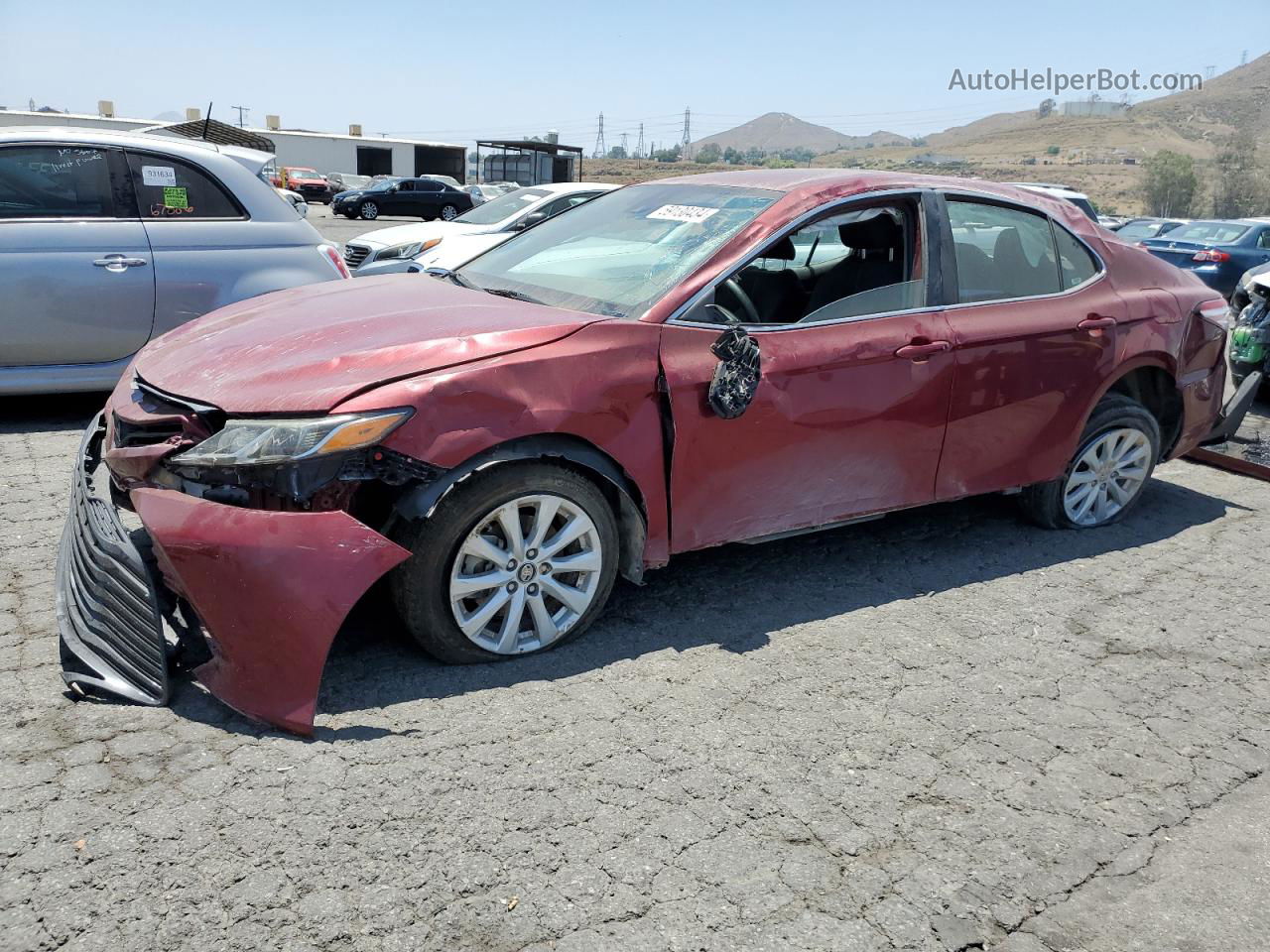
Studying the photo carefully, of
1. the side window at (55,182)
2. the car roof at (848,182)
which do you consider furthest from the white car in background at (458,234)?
the car roof at (848,182)

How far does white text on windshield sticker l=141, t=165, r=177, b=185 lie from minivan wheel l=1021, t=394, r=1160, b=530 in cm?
522

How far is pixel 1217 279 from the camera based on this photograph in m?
14.7

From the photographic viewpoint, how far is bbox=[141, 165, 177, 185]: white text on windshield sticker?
19.5 ft

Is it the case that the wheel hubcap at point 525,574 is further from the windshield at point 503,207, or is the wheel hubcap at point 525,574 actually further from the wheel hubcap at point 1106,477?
the windshield at point 503,207

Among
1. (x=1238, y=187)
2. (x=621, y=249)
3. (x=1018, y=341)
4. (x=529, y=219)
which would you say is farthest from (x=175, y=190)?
(x=1238, y=187)

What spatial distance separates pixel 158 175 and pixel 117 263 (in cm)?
62

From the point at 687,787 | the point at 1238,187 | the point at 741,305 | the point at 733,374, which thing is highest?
the point at 1238,187

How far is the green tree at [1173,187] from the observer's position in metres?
56.9

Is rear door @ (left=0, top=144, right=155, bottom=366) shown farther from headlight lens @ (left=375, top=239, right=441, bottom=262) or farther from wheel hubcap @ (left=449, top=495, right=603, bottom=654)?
headlight lens @ (left=375, top=239, right=441, bottom=262)

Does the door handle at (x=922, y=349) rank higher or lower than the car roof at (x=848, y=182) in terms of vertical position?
lower

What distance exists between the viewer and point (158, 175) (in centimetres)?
598

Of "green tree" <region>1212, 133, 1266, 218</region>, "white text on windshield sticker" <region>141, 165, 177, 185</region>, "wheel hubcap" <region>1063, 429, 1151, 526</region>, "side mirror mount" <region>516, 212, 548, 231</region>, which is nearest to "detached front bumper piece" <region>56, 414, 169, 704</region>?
"white text on windshield sticker" <region>141, 165, 177, 185</region>

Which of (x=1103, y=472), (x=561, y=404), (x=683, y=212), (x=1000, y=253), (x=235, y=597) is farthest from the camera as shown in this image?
(x=1103, y=472)

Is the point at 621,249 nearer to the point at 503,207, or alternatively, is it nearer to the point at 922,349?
the point at 922,349
